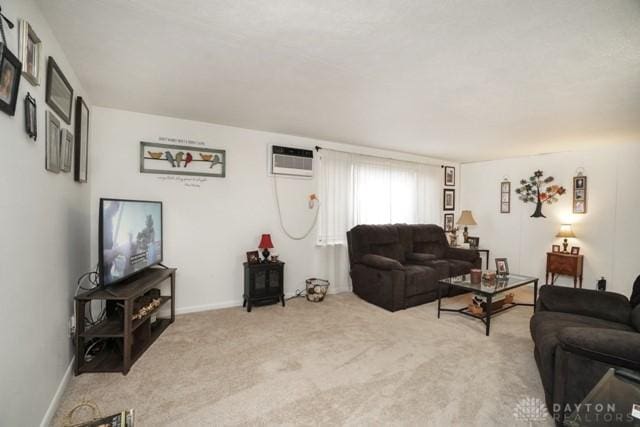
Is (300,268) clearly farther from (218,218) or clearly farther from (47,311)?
(47,311)

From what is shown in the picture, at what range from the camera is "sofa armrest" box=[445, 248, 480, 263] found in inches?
184

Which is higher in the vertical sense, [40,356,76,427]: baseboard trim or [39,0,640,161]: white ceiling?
[39,0,640,161]: white ceiling

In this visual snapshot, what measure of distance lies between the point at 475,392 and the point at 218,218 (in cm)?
311

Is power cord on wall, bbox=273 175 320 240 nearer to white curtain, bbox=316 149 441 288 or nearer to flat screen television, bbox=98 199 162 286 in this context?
white curtain, bbox=316 149 441 288

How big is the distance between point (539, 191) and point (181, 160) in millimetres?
5705

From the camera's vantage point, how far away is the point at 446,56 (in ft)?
6.31

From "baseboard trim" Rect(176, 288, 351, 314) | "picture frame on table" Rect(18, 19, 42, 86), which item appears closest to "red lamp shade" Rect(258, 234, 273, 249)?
"baseboard trim" Rect(176, 288, 351, 314)

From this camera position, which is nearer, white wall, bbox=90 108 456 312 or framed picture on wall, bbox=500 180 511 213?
white wall, bbox=90 108 456 312

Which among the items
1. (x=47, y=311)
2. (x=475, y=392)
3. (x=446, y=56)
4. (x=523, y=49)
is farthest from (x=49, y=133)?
(x=475, y=392)

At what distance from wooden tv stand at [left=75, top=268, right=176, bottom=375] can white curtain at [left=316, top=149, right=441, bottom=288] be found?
2.41 m

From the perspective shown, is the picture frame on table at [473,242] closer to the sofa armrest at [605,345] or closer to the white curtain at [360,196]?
the white curtain at [360,196]

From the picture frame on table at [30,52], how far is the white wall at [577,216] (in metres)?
6.36

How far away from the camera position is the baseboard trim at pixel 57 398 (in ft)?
5.41

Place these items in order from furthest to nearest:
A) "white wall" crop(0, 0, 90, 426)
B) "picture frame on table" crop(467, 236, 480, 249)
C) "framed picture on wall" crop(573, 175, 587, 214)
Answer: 1. "picture frame on table" crop(467, 236, 480, 249)
2. "framed picture on wall" crop(573, 175, 587, 214)
3. "white wall" crop(0, 0, 90, 426)
